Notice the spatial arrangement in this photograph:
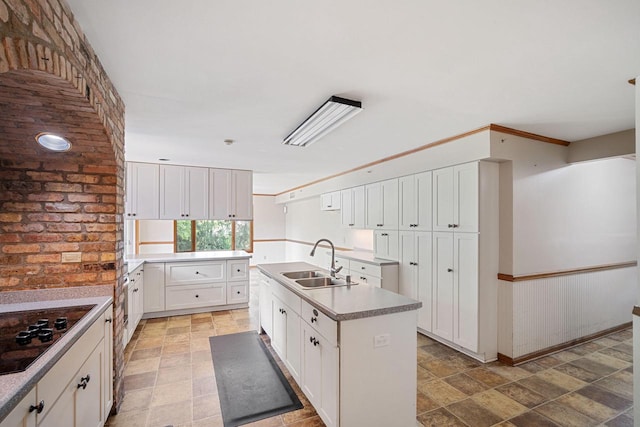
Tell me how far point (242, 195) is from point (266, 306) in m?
2.43

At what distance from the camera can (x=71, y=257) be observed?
2131 mm

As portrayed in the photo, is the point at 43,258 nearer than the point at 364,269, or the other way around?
the point at 43,258

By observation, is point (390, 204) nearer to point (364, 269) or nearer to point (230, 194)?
point (364, 269)

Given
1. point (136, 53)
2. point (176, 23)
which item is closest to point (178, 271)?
point (136, 53)

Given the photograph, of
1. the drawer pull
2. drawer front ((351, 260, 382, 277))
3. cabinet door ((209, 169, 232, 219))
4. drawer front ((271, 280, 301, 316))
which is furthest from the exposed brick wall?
drawer front ((351, 260, 382, 277))

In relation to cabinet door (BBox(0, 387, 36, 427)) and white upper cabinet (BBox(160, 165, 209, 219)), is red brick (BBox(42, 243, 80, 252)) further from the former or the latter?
white upper cabinet (BBox(160, 165, 209, 219))

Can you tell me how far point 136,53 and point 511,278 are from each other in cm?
366

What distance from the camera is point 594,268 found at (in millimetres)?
3707

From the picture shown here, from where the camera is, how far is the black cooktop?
4.18 feet

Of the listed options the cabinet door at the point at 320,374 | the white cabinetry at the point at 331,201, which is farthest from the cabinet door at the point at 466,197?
the white cabinetry at the point at 331,201

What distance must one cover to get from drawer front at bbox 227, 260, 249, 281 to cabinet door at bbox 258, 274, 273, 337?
1.29 m

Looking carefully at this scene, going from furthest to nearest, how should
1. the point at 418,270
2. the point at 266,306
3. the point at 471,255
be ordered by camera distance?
1. the point at 418,270
2. the point at 266,306
3. the point at 471,255

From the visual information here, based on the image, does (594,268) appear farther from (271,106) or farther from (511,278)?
(271,106)

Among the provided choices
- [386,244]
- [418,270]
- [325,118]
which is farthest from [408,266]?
[325,118]
